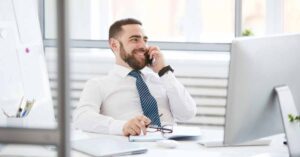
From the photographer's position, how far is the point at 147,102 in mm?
3156

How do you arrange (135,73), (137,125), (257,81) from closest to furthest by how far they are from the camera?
(257,81), (137,125), (135,73)

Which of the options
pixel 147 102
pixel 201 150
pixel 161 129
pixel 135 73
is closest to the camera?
pixel 201 150

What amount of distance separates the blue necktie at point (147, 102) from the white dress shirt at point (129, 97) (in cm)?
5

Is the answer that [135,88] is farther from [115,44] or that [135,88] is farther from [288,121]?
[288,121]

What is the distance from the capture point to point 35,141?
5.39 ft

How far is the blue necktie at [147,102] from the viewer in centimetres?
311

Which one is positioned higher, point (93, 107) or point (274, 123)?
point (93, 107)

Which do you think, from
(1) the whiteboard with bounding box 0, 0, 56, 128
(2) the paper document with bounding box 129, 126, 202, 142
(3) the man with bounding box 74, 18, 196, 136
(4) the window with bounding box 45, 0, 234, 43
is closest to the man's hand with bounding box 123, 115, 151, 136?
(2) the paper document with bounding box 129, 126, 202, 142

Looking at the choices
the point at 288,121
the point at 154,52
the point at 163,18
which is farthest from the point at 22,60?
the point at 288,121

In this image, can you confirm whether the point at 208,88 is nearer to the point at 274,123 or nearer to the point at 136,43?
the point at 136,43

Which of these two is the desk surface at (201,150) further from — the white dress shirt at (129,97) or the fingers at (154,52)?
the fingers at (154,52)

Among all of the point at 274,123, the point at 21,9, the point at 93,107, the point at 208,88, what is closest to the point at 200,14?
the point at 208,88

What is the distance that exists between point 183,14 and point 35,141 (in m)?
3.20

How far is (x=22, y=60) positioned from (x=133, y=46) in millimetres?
1244
